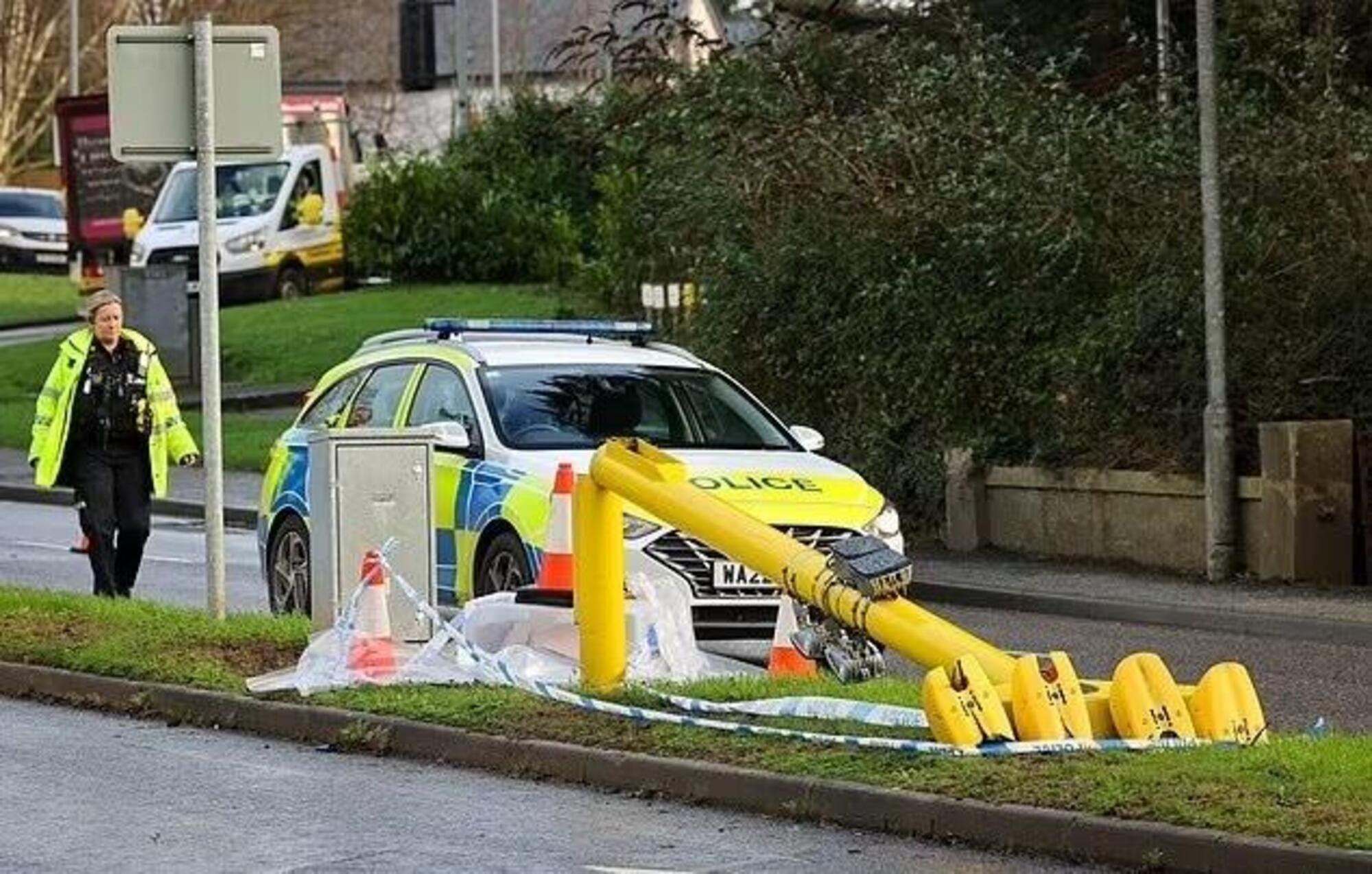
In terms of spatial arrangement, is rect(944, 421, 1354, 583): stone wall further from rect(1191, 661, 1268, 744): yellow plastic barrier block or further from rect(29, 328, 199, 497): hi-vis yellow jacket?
rect(1191, 661, 1268, 744): yellow plastic barrier block

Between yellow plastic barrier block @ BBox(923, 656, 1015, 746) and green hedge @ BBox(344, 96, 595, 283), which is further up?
green hedge @ BBox(344, 96, 595, 283)

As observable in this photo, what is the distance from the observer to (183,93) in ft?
47.0

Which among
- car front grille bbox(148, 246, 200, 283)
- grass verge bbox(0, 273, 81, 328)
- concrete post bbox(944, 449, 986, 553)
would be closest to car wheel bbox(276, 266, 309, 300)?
car front grille bbox(148, 246, 200, 283)

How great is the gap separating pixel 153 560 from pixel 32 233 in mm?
36033

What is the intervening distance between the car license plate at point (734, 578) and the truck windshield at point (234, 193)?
32034 mm

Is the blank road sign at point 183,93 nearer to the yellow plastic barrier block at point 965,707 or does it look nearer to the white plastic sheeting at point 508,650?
the white plastic sheeting at point 508,650

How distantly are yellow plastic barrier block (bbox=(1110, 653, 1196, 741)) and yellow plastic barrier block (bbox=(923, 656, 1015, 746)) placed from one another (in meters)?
0.37

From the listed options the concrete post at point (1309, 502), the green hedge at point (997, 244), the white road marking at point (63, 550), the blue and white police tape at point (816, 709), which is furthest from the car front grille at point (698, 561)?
the white road marking at point (63, 550)

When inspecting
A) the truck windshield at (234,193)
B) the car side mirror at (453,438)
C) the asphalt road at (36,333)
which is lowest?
the asphalt road at (36,333)

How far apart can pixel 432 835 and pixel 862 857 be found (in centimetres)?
141

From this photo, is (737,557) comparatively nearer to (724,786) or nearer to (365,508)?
(724,786)

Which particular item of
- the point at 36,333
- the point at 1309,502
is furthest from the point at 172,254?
the point at 1309,502

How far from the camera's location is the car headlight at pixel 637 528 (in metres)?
14.4

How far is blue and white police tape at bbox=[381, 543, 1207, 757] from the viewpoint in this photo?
32.6ft
